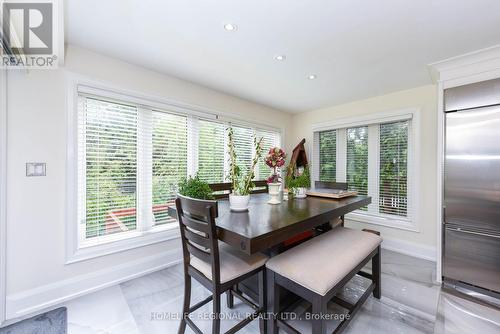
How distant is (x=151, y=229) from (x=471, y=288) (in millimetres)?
3528

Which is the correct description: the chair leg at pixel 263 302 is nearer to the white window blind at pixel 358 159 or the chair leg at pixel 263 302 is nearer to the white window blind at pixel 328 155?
the white window blind at pixel 358 159

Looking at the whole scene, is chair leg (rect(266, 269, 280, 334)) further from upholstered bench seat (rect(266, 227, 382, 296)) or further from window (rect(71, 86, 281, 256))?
window (rect(71, 86, 281, 256))

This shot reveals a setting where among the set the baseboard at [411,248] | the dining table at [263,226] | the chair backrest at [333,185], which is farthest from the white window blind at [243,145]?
the baseboard at [411,248]

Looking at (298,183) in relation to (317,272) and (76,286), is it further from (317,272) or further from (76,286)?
(76,286)

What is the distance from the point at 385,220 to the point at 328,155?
1459 millimetres

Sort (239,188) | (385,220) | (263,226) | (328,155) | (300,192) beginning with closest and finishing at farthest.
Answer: (263,226) → (239,188) → (300,192) → (385,220) → (328,155)

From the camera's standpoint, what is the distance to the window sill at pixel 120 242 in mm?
2057

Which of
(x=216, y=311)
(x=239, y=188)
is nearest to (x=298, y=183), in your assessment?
(x=239, y=188)

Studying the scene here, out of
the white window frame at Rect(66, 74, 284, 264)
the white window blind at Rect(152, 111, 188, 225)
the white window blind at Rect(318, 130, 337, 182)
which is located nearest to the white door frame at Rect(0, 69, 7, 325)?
the white window frame at Rect(66, 74, 284, 264)

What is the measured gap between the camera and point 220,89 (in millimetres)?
3096

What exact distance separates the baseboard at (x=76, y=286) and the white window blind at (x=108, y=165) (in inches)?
16.0

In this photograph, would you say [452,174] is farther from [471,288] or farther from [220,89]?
[220,89]

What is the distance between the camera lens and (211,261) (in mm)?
1262

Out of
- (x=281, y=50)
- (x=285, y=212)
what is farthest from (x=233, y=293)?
(x=281, y=50)
